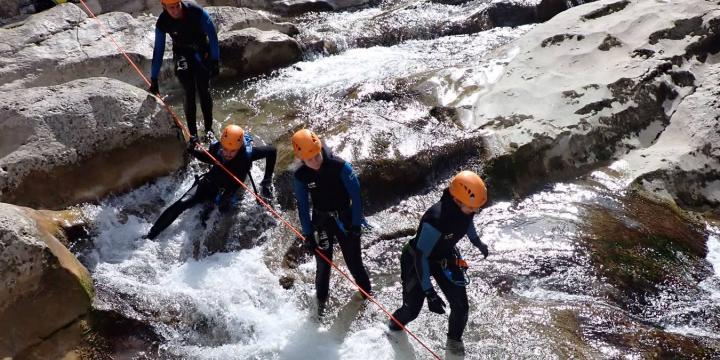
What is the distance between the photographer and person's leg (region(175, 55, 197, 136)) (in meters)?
7.39

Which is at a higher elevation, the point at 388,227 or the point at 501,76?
the point at 501,76

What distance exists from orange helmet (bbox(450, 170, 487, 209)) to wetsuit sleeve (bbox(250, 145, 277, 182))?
10.1 ft

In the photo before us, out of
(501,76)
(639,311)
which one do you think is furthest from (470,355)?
(501,76)

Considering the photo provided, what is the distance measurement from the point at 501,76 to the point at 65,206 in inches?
267

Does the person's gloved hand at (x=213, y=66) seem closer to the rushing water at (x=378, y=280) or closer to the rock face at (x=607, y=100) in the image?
the rushing water at (x=378, y=280)

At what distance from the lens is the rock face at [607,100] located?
7.93 m

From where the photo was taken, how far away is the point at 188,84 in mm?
7613

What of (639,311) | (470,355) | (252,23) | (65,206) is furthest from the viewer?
(252,23)

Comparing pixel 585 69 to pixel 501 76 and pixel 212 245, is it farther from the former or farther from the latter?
pixel 212 245

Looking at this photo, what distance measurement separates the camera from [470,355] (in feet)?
18.1

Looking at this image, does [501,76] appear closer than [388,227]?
No

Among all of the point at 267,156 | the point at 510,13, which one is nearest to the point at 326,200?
the point at 267,156

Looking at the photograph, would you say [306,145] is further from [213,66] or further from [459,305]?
[213,66]

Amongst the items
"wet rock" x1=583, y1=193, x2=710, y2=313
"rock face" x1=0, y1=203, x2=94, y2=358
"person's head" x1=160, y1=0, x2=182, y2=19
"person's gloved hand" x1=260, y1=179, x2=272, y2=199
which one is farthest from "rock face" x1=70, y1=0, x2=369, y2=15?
"rock face" x1=0, y1=203, x2=94, y2=358
